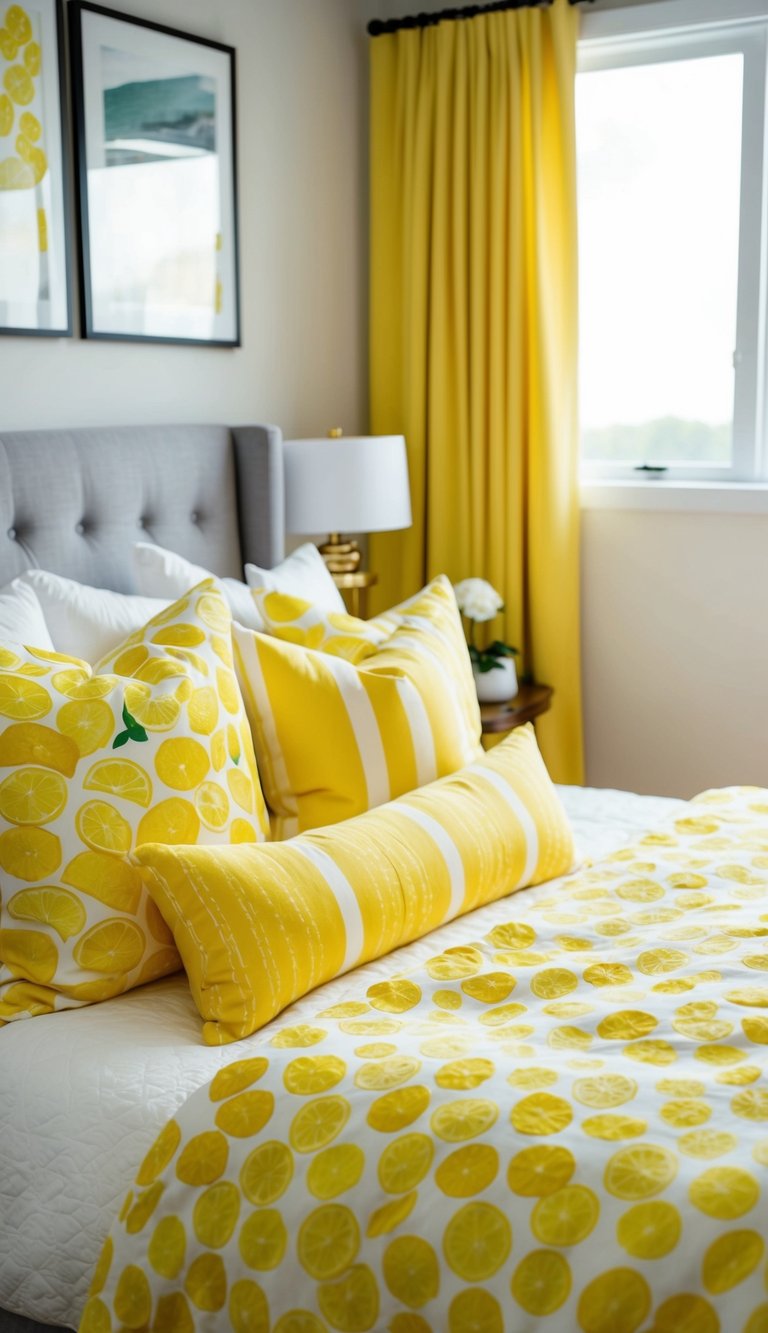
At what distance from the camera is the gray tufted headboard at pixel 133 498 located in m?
2.30

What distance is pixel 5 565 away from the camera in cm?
224

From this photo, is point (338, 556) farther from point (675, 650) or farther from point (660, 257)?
point (660, 257)

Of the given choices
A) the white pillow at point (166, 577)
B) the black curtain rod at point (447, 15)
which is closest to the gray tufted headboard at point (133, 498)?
the white pillow at point (166, 577)

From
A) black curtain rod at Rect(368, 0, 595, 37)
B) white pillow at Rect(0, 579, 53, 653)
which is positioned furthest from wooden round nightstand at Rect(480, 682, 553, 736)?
black curtain rod at Rect(368, 0, 595, 37)

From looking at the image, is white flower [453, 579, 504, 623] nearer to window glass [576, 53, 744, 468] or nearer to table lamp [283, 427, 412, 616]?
table lamp [283, 427, 412, 616]

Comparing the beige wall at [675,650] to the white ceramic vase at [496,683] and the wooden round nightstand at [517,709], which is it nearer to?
the wooden round nightstand at [517,709]

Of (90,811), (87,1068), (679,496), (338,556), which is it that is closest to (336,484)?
(338,556)

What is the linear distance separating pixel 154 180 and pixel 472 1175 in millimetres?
2244

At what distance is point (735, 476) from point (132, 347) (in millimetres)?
1514

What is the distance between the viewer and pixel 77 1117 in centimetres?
142

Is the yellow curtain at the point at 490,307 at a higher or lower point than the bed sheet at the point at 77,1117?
higher

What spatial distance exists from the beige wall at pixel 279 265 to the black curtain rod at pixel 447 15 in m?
0.10

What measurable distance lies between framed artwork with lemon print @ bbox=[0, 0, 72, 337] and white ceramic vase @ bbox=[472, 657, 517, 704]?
1.25 m

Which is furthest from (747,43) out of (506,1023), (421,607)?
(506,1023)
